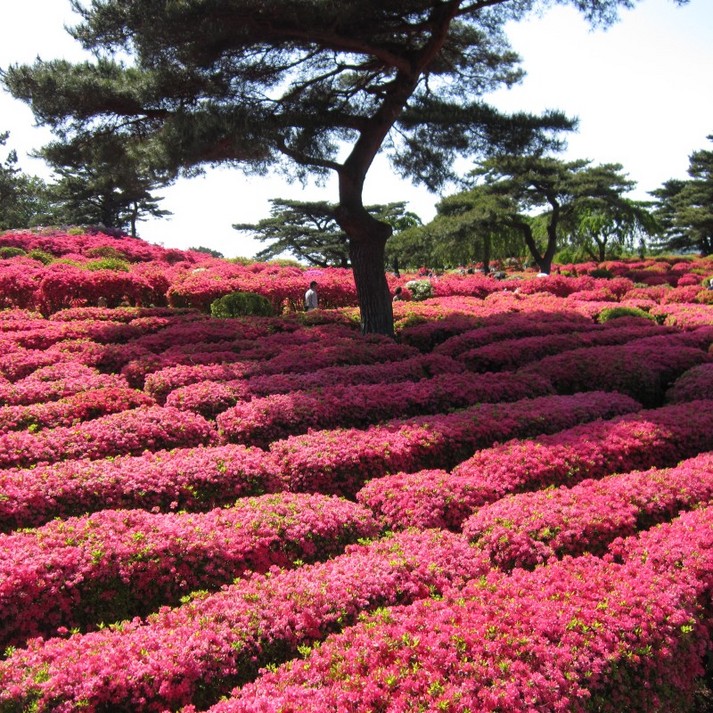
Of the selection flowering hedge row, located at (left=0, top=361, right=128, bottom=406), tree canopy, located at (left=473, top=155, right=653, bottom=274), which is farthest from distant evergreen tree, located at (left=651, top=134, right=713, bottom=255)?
flowering hedge row, located at (left=0, top=361, right=128, bottom=406)

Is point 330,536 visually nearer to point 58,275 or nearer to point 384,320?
point 384,320

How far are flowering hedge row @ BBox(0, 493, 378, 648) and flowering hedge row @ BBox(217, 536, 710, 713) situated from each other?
102 cm

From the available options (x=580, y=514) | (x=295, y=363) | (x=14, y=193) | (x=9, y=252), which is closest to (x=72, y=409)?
(x=295, y=363)

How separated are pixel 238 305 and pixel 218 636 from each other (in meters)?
11.6

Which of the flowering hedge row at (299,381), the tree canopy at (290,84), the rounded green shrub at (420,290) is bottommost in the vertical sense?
the flowering hedge row at (299,381)

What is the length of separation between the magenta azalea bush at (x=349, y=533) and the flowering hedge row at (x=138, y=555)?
2cm

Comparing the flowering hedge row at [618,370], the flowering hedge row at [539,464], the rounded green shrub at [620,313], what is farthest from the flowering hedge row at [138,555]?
the rounded green shrub at [620,313]

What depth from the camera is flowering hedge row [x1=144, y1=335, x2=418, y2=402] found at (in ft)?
26.2

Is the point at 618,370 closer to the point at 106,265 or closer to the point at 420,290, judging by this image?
the point at 420,290

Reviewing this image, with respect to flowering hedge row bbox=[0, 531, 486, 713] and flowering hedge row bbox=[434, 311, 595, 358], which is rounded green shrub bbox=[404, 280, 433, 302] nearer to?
flowering hedge row bbox=[434, 311, 595, 358]

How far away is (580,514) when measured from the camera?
15.1 feet

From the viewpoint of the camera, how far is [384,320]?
12438 mm

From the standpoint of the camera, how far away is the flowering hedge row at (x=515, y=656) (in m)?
2.82

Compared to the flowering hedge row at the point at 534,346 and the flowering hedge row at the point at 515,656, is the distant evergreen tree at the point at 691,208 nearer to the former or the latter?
the flowering hedge row at the point at 534,346
